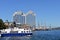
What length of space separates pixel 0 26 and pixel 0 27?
0.72m

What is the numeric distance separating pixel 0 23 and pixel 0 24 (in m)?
0.61

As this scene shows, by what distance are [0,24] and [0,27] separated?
92.4 inches

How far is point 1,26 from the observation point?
132625 mm

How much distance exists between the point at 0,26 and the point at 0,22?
2750 millimetres

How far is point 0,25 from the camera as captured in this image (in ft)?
427

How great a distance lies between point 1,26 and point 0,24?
3057mm

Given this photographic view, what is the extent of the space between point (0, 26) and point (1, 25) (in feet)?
2.96

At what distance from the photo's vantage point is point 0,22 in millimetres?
130500

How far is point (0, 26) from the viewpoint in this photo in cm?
13162

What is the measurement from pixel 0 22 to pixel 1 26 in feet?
10.9

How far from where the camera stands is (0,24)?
426 ft

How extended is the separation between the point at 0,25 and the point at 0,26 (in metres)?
1.65
